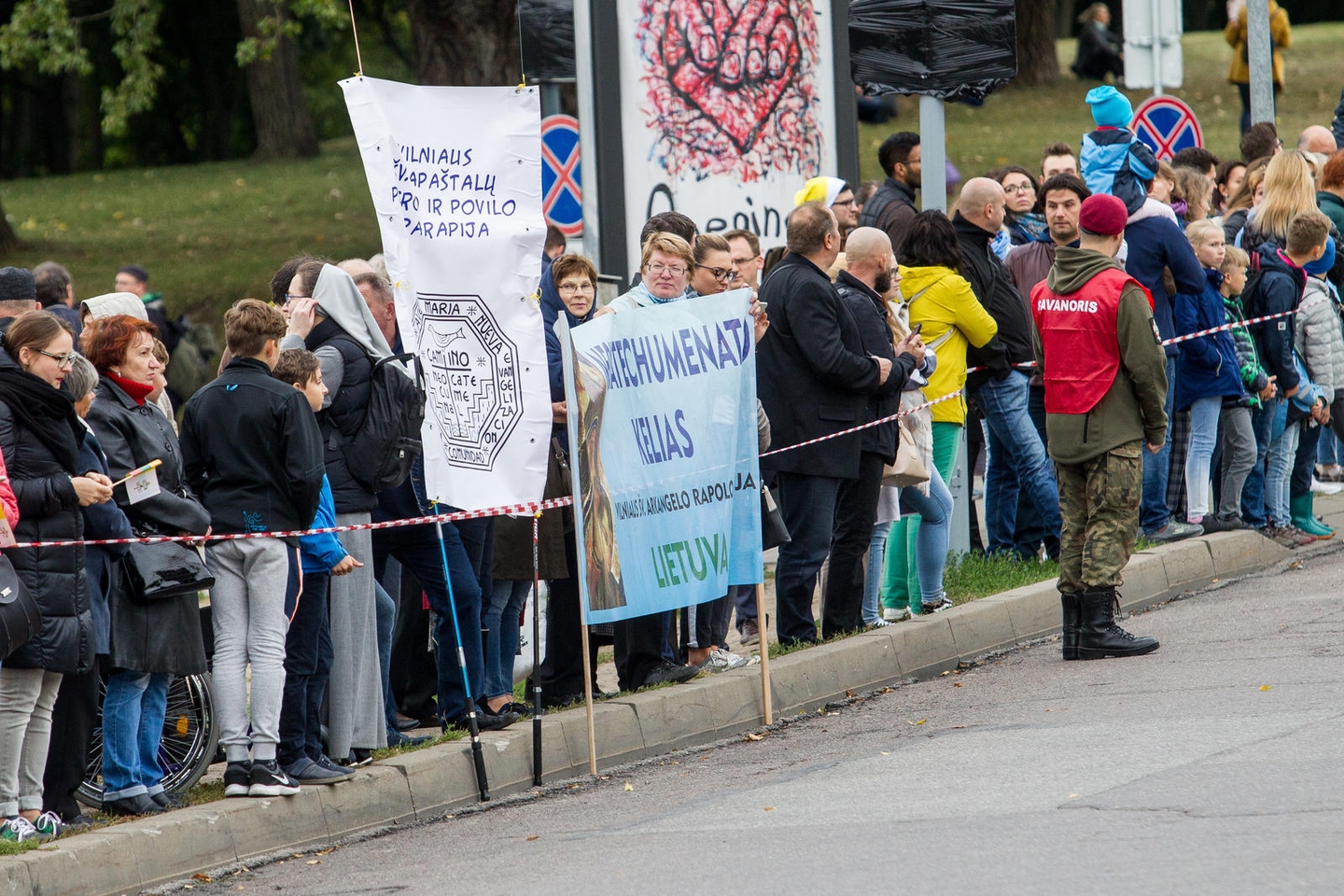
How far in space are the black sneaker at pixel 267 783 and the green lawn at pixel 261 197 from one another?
18957 millimetres

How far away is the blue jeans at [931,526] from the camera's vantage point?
33.1 feet

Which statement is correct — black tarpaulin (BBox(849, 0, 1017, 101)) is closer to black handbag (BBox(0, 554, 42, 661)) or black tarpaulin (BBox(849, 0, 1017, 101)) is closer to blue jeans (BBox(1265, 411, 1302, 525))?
blue jeans (BBox(1265, 411, 1302, 525))

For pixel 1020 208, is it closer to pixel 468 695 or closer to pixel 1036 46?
pixel 468 695

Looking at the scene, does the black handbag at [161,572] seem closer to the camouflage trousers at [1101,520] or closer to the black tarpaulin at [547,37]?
the camouflage trousers at [1101,520]

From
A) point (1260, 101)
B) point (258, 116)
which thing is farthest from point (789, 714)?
point (258, 116)

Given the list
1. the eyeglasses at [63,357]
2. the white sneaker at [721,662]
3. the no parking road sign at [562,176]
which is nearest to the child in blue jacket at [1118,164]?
the white sneaker at [721,662]

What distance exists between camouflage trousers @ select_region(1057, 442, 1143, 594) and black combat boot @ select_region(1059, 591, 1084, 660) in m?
0.04

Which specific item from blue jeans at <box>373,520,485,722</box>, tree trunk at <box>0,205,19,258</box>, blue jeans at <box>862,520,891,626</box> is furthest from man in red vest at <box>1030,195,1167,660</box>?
tree trunk at <box>0,205,19,258</box>

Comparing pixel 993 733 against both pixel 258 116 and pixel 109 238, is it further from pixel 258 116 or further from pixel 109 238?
pixel 258 116

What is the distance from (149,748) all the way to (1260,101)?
14.4m

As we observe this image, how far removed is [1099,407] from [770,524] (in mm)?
1654

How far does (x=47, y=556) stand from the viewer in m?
6.45

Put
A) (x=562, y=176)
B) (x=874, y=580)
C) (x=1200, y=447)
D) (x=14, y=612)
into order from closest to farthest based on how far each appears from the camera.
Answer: (x=14, y=612) < (x=874, y=580) < (x=1200, y=447) < (x=562, y=176)

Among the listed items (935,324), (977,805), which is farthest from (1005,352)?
(977,805)
